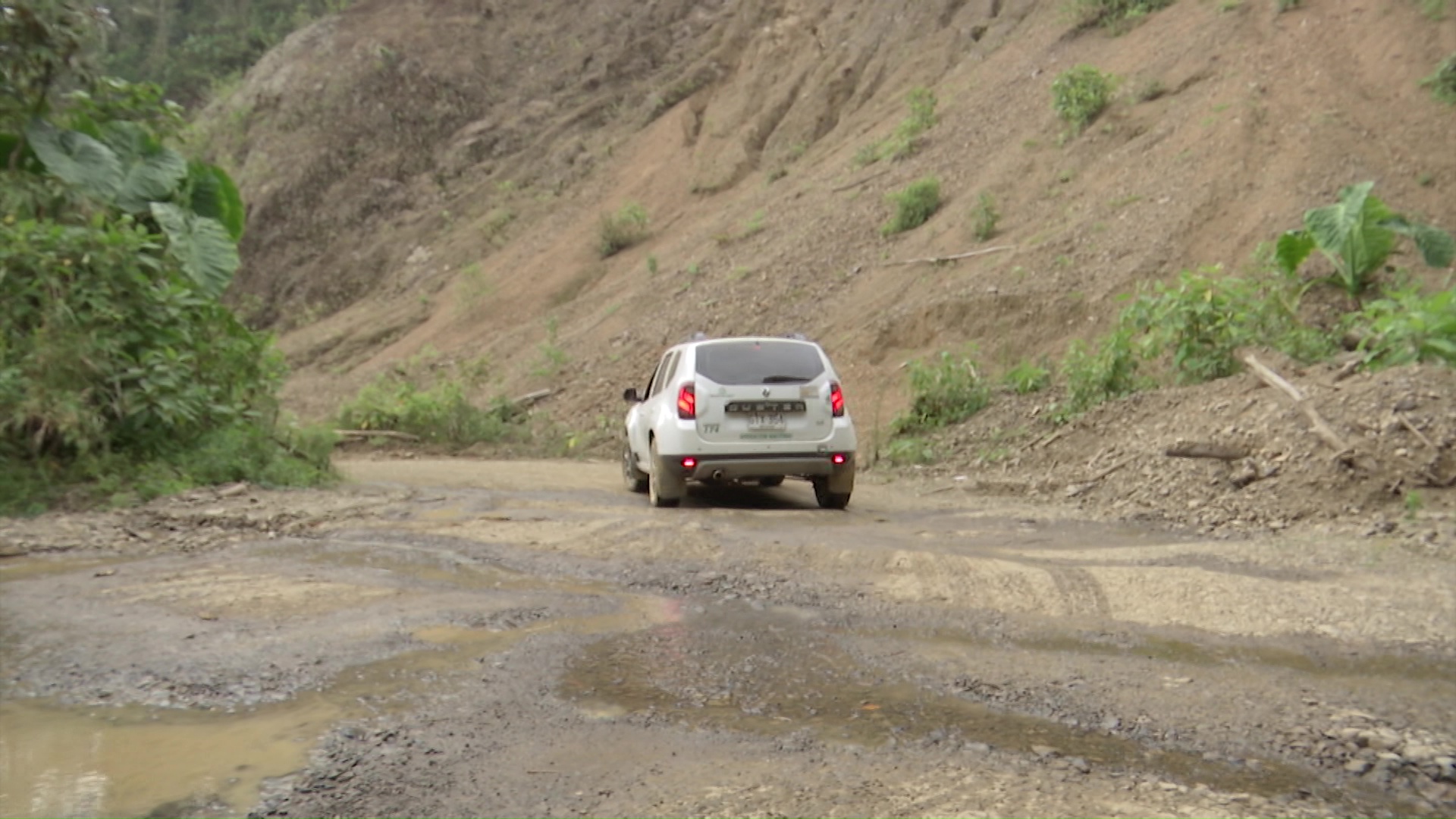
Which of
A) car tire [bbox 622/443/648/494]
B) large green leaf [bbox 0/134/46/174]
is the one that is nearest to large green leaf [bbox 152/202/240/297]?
large green leaf [bbox 0/134/46/174]

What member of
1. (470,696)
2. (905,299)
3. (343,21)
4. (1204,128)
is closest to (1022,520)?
(470,696)

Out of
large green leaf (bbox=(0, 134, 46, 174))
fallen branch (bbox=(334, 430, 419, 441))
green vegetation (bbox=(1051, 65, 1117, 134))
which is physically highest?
green vegetation (bbox=(1051, 65, 1117, 134))

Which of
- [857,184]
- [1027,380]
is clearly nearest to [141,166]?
[1027,380]

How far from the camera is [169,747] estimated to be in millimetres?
4121

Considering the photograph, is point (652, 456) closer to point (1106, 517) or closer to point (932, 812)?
point (1106, 517)

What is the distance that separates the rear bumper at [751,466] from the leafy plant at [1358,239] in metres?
7.07

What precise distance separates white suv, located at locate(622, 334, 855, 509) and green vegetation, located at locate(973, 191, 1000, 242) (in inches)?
406

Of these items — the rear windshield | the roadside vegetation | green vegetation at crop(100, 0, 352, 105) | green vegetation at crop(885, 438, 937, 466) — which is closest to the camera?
the rear windshield

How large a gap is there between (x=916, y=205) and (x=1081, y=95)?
3556mm

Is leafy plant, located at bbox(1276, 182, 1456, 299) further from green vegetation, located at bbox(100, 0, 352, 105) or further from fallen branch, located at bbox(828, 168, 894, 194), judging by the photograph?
green vegetation, located at bbox(100, 0, 352, 105)

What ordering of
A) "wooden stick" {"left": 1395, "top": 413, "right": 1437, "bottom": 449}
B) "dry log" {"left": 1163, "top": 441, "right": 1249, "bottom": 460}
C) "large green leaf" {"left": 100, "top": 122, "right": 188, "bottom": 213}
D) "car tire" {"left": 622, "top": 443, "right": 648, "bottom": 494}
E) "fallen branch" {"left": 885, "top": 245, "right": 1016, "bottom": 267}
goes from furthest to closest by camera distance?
"fallen branch" {"left": 885, "top": 245, "right": 1016, "bottom": 267} → "car tire" {"left": 622, "top": 443, "right": 648, "bottom": 494} → "large green leaf" {"left": 100, "top": 122, "right": 188, "bottom": 213} → "dry log" {"left": 1163, "top": 441, "right": 1249, "bottom": 460} → "wooden stick" {"left": 1395, "top": 413, "right": 1437, "bottom": 449}

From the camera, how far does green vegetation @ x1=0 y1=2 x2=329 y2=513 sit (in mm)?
9484

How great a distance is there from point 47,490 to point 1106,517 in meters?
8.86

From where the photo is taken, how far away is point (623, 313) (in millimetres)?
25016
